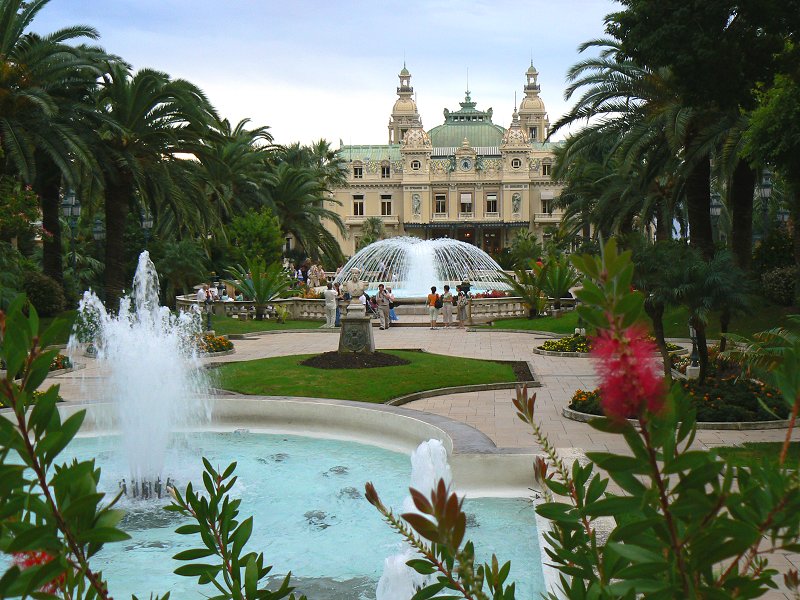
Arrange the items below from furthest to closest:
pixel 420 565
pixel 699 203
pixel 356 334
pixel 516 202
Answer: pixel 516 202 < pixel 699 203 < pixel 356 334 < pixel 420 565

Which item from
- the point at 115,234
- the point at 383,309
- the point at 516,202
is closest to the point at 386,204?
the point at 516,202

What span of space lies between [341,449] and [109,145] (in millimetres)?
14182

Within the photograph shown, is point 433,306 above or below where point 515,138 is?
below

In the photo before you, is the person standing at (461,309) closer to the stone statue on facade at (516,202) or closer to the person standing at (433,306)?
the person standing at (433,306)

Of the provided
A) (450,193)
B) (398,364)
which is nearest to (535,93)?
(450,193)

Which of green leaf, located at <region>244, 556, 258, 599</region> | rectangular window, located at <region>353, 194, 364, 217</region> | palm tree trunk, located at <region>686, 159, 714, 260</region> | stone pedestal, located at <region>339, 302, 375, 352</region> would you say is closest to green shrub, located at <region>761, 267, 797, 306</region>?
palm tree trunk, located at <region>686, 159, 714, 260</region>

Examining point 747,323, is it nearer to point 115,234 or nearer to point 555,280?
point 555,280

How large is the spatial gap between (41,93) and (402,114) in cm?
7880

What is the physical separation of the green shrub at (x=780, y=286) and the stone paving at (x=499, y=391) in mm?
5748

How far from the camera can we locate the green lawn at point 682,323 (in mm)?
20234

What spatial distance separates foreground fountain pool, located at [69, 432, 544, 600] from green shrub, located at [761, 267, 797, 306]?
14177 millimetres

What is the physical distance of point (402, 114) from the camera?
96.1 meters

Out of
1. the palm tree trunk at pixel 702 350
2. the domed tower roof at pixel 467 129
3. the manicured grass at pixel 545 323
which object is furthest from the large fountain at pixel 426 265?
the domed tower roof at pixel 467 129

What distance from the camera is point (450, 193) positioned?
8412 centimetres
